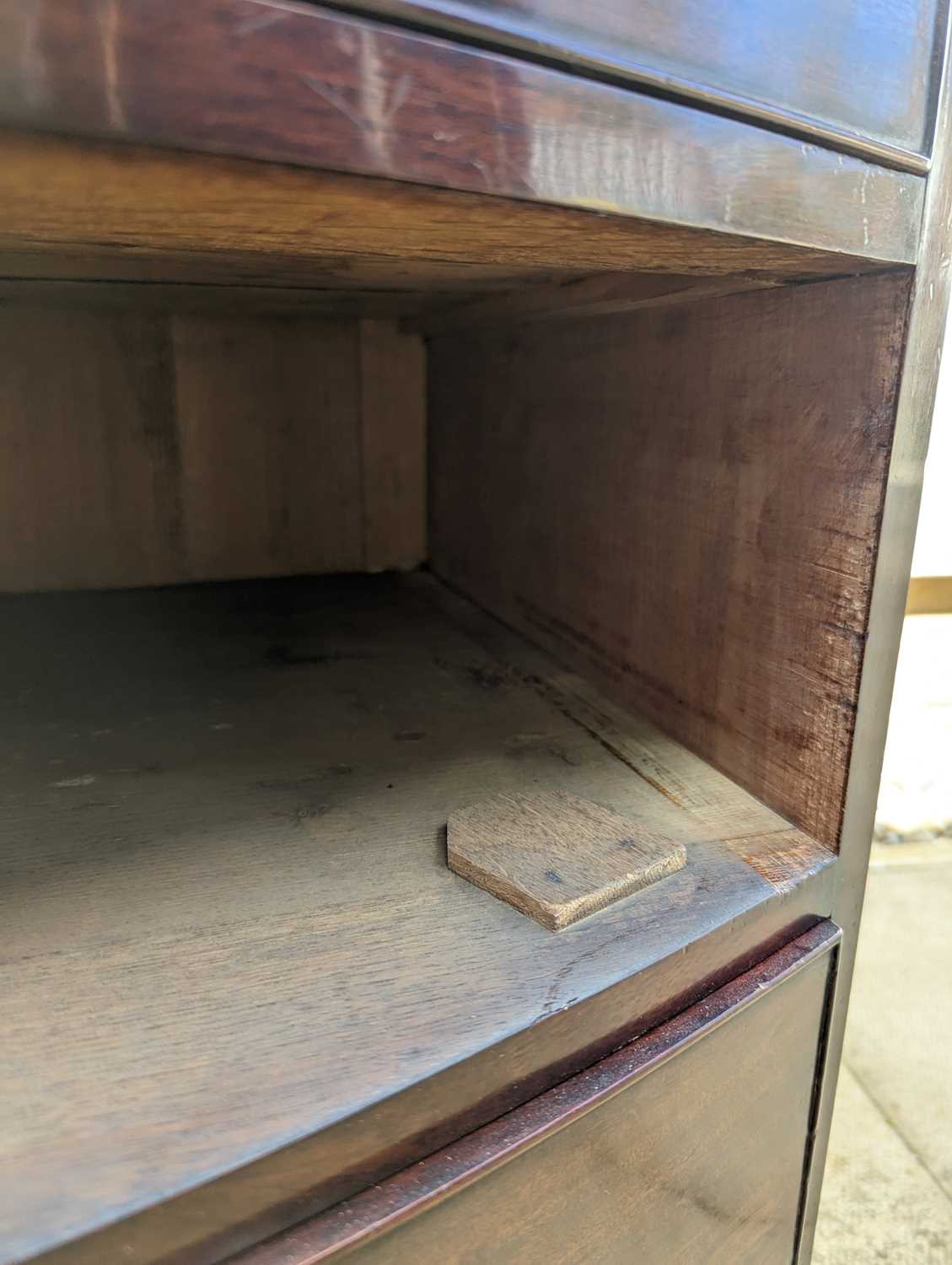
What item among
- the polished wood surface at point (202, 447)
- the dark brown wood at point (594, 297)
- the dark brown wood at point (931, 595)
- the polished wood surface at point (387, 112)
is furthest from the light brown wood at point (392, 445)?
the dark brown wood at point (931, 595)

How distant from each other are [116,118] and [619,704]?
546mm

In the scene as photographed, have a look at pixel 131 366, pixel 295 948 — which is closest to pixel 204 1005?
pixel 295 948

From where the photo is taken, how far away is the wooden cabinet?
292 mm

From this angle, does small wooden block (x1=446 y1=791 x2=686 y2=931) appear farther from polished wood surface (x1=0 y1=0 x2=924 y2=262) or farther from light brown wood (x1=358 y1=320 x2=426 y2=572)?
light brown wood (x1=358 y1=320 x2=426 y2=572)

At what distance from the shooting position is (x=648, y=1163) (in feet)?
1.48

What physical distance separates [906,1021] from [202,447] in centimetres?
114

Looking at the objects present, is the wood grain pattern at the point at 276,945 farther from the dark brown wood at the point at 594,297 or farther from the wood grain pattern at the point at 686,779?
the dark brown wood at the point at 594,297

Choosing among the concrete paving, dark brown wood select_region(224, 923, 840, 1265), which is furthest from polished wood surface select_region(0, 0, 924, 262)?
the concrete paving

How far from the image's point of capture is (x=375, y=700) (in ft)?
2.33

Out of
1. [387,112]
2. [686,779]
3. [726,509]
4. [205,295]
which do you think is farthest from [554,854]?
[205,295]

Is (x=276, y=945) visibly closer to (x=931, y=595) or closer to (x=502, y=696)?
(x=502, y=696)

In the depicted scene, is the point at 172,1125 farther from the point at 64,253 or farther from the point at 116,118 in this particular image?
the point at 64,253

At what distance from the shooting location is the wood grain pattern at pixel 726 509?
489 mm

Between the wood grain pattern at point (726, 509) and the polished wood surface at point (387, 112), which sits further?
the wood grain pattern at point (726, 509)
